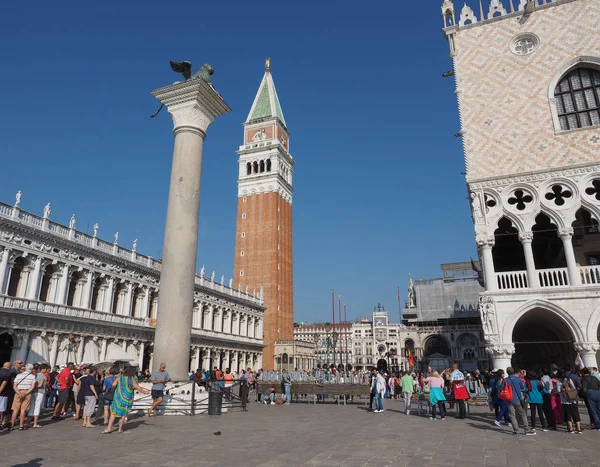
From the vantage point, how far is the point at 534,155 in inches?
763

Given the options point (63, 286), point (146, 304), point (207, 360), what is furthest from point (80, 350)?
point (207, 360)

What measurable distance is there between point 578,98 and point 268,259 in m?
48.3

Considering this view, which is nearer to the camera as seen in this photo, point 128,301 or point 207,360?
point 128,301

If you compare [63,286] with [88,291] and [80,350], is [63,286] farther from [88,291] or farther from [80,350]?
[80,350]

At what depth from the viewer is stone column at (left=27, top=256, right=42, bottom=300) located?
26.0 metres

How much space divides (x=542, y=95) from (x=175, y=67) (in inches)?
637

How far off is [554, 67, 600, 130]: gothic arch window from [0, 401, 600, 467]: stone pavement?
1498 cm

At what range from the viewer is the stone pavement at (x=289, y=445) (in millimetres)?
6113

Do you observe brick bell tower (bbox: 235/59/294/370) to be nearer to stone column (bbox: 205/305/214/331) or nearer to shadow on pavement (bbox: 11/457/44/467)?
stone column (bbox: 205/305/214/331)

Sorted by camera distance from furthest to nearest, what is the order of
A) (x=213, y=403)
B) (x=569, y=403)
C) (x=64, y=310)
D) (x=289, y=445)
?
1. (x=64, y=310)
2. (x=213, y=403)
3. (x=569, y=403)
4. (x=289, y=445)

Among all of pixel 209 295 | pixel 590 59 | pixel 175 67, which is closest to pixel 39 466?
pixel 175 67

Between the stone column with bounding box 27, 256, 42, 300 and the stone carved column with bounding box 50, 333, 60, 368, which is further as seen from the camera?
the stone carved column with bounding box 50, 333, 60, 368

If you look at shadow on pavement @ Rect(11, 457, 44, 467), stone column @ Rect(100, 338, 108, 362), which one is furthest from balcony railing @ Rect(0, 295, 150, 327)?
shadow on pavement @ Rect(11, 457, 44, 467)

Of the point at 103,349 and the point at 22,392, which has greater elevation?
the point at 103,349
